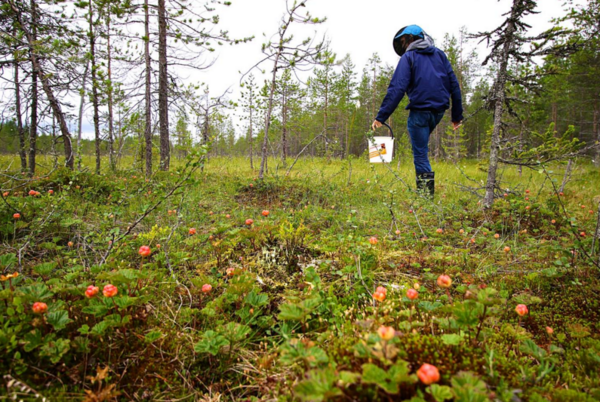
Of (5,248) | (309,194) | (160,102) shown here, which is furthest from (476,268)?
(160,102)

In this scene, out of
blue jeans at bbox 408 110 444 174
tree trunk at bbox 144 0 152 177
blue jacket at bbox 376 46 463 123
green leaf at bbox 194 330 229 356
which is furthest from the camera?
tree trunk at bbox 144 0 152 177

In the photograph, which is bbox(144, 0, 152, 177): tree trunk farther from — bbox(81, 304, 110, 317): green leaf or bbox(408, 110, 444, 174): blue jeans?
bbox(81, 304, 110, 317): green leaf

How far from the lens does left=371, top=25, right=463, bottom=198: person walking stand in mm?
4215

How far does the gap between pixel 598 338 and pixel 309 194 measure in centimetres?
437

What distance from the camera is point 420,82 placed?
13.9ft

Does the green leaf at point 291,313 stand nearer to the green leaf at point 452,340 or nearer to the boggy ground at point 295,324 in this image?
the boggy ground at point 295,324

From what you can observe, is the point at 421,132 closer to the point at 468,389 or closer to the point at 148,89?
the point at 468,389

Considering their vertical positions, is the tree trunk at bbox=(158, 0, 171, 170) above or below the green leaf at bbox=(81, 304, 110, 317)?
above

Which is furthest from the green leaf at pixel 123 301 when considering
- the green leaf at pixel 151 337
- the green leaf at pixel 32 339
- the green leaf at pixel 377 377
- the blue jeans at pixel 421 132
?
the blue jeans at pixel 421 132

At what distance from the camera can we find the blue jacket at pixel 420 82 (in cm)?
420

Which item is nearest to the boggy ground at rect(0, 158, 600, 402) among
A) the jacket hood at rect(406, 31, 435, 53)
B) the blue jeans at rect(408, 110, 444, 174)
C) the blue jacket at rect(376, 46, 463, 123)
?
the blue jeans at rect(408, 110, 444, 174)

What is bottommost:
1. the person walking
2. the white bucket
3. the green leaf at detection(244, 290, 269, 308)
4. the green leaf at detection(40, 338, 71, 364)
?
the green leaf at detection(244, 290, 269, 308)

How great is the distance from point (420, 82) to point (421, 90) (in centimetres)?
13

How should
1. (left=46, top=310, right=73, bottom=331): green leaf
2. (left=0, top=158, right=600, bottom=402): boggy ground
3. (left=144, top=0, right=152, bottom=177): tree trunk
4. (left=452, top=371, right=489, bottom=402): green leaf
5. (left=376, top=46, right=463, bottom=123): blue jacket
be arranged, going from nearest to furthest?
(left=452, top=371, right=489, bottom=402): green leaf, (left=0, top=158, right=600, bottom=402): boggy ground, (left=46, top=310, right=73, bottom=331): green leaf, (left=376, top=46, right=463, bottom=123): blue jacket, (left=144, top=0, right=152, bottom=177): tree trunk
